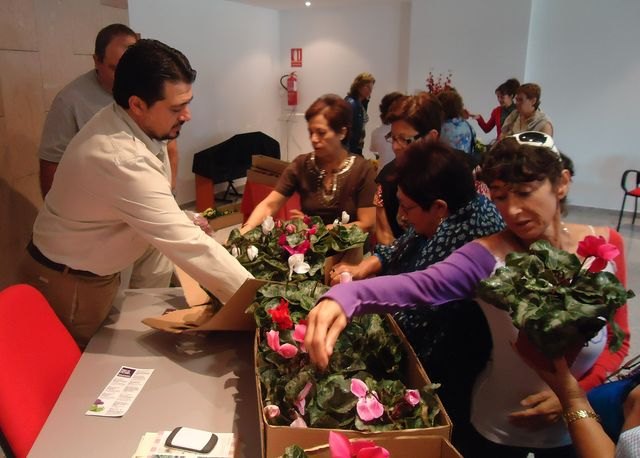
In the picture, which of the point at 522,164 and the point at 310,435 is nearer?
the point at 310,435

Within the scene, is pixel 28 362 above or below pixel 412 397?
below

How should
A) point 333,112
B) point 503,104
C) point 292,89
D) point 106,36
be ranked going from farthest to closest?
point 292,89, point 503,104, point 106,36, point 333,112

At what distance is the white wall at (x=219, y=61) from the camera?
588 centimetres

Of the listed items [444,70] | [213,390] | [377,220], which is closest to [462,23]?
[444,70]

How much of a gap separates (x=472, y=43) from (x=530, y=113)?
2.02m

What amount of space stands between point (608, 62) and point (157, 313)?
6009 millimetres

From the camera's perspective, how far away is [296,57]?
26.3 feet

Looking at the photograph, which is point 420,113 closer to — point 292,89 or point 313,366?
point 313,366

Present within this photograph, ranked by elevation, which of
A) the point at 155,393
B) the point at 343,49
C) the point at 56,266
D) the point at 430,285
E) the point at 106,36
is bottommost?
the point at 155,393

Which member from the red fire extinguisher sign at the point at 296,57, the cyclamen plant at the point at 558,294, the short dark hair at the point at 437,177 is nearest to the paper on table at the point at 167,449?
the cyclamen plant at the point at 558,294

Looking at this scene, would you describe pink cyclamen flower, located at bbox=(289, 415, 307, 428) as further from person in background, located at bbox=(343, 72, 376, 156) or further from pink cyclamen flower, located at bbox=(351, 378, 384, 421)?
person in background, located at bbox=(343, 72, 376, 156)

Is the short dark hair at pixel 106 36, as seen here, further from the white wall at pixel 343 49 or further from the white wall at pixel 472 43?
the white wall at pixel 343 49

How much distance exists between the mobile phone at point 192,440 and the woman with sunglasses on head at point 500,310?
0.42m

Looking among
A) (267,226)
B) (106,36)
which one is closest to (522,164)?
(267,226)
